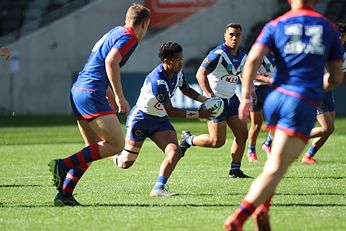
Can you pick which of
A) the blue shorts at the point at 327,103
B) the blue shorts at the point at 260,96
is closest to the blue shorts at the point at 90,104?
the blue shorts at the point at 327,103

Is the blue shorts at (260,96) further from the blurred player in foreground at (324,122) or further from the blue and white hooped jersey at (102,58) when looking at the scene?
the blue and white hooped jersey at (102,58)

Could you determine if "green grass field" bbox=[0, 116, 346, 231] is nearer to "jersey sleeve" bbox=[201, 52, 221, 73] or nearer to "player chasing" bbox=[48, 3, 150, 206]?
"player chasing" bbox=[48, 3, 150, 206]

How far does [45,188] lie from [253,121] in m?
5.07

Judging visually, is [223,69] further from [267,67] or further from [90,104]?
[90,104]

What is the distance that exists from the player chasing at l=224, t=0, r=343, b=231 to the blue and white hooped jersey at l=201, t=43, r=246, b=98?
5628 millimetres

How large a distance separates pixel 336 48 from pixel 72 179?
11.7 feet

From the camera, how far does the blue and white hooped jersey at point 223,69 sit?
13086 millimetres

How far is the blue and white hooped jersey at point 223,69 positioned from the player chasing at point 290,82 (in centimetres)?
563

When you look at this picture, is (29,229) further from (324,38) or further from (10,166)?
(10,166)

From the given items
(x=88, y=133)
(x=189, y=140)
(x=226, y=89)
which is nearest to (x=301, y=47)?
(x=88, y=133)

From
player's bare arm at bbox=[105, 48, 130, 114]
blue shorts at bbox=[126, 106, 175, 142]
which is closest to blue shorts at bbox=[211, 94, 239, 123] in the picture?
blue shorts at bbox=[126, 106, 175, 142]

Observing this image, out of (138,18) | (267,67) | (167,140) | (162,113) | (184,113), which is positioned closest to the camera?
(138,18)

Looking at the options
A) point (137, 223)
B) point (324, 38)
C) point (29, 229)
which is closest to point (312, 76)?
point (324, 38)

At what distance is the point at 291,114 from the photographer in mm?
7195
